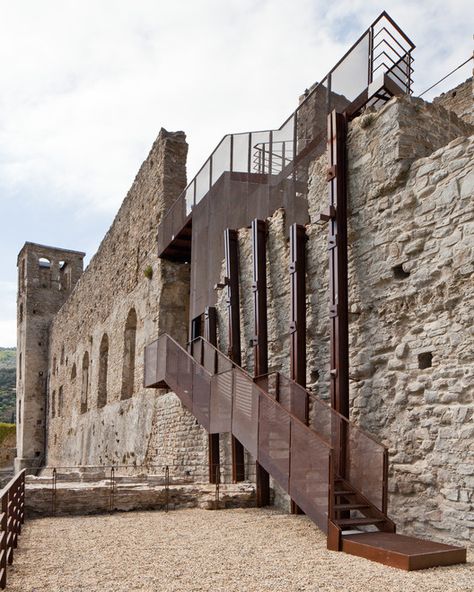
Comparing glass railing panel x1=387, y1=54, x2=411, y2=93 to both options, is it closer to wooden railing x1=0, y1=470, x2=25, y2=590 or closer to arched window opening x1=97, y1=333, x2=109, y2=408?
wooden railing x1=0, y1=470, x2=25, y2=590

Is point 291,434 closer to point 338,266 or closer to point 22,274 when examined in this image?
point 338,266

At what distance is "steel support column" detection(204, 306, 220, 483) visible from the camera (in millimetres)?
10741

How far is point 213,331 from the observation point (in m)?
11.5

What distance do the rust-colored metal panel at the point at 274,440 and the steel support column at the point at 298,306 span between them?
0.85 meters

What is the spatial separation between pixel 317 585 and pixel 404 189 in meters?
4.50

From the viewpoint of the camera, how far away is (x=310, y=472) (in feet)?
21.4

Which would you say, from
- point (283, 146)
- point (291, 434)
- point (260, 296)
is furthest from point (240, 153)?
point (291, 434)

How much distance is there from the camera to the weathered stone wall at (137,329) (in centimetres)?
1359

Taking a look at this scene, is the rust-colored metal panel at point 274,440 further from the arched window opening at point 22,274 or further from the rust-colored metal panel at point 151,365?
the arched window opening at point 22,274

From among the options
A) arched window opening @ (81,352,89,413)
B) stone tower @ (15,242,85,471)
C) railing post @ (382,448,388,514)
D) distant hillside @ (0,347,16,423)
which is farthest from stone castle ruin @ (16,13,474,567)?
distant hillside @ (0,347,16,423)

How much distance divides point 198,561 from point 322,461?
5.17 ft

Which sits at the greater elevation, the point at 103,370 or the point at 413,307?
the point at 413,307

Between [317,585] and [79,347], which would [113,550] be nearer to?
[317,585]

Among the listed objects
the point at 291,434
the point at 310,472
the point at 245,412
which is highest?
the point at 245,412
